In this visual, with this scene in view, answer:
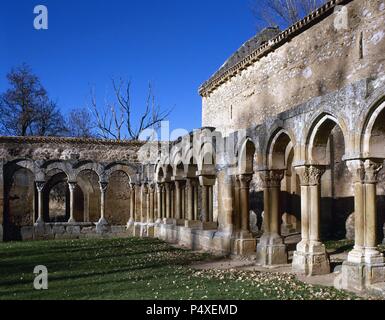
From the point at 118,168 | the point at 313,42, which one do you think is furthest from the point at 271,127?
the point at 118,168

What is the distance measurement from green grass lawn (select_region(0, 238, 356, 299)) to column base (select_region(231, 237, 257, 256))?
0.68 m

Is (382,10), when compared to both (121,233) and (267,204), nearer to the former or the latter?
(267,204)

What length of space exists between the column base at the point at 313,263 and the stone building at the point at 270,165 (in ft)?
0.05

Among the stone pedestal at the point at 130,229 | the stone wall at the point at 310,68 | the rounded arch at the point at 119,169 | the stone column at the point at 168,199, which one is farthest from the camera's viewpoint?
the rounded arch at the point at 119,169

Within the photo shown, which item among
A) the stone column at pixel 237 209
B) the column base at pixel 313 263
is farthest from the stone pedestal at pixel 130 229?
the column base at pixel 313 263

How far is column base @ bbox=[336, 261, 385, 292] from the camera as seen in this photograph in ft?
21.2

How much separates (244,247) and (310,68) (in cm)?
912

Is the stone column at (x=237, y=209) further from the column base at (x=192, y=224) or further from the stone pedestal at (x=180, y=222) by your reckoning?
the stone pedestal at (x=180, y=222)

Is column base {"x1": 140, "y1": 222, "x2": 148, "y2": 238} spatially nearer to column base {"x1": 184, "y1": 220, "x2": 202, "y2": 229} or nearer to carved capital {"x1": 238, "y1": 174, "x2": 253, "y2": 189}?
column base {"x1": 184, "y1": 220, "x2": 202, "y2": 229}

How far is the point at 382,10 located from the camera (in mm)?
13867

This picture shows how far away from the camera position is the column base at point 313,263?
787 cm

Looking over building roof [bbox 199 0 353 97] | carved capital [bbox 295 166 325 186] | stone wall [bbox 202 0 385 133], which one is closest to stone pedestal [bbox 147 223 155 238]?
stone wall [bbox 202 0 385 133]

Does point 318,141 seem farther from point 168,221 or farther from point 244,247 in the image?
point 168,221
